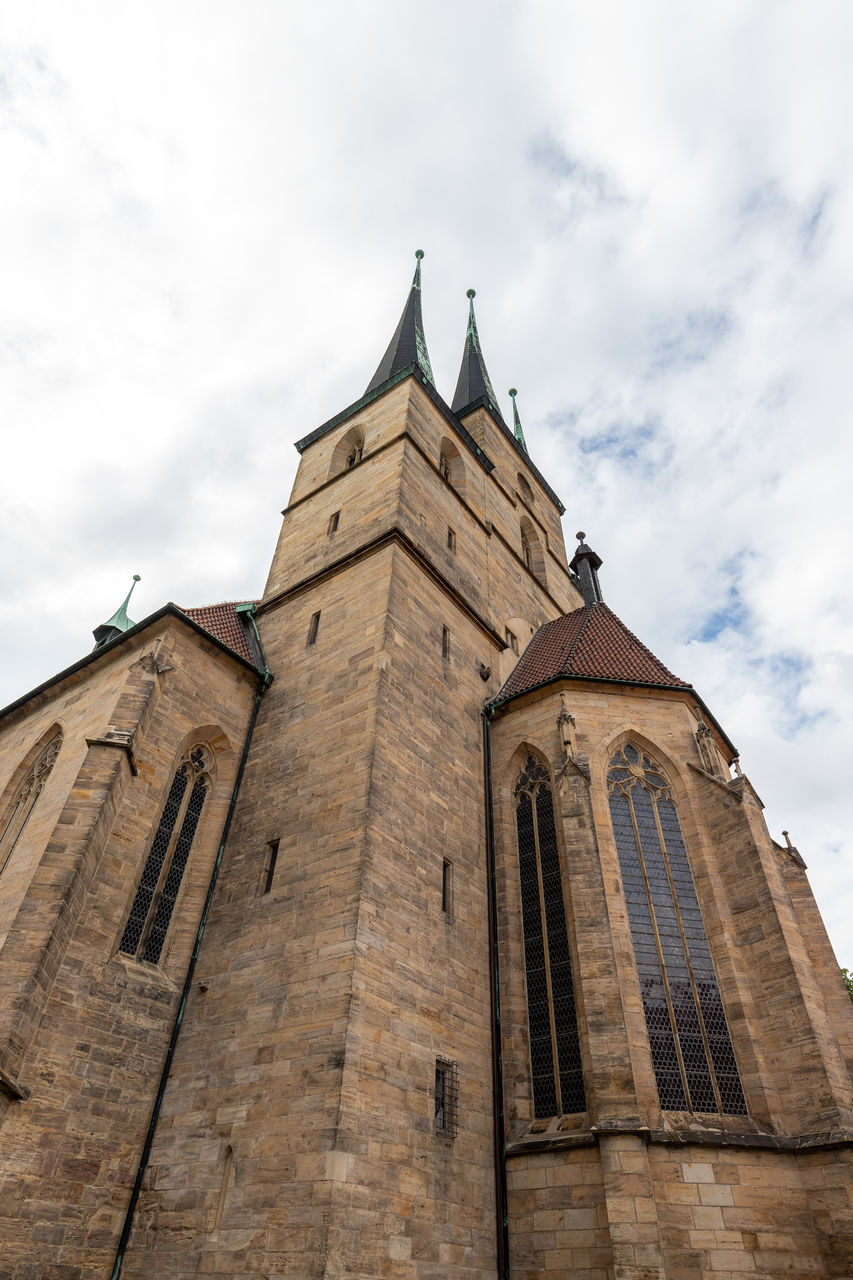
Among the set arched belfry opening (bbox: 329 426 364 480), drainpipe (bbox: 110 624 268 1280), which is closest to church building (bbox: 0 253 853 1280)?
drainpipe (bbox: 110 624 268 1280)

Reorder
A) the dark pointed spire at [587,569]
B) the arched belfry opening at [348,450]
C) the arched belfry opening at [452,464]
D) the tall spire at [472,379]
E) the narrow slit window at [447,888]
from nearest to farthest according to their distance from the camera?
the narrow slit window at [447,888] → the arched belfry opening at [348,450] → the arched belfry opening at [452,464] → the dark pointed spire at [587,569] → the tall spire at [472,379]

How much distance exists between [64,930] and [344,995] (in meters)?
3.41

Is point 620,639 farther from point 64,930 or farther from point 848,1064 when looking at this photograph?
point 64,930

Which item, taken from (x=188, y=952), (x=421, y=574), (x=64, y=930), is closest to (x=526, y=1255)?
(x=188, y=952)

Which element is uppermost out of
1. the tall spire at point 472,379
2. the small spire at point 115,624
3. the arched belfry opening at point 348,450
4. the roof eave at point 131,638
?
the tall spire at point 472,379

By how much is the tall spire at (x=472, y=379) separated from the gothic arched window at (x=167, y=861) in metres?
17.8

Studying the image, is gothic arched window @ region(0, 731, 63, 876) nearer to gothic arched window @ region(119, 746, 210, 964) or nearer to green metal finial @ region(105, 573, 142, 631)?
gothic arched window @ region(119, 746, 210, 964)

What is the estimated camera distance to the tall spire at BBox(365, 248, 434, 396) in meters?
22.1

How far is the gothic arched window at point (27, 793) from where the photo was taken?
1211 centimetres

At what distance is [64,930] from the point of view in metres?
8.84

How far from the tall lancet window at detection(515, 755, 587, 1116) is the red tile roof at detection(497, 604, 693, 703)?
1.95 metres

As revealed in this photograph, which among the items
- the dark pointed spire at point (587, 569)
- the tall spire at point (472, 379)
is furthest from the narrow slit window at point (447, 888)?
the tall spire at point (472, 379)

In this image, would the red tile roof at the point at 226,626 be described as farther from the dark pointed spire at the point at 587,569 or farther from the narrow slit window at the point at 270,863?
the dark pointed spire at the point at 587,569

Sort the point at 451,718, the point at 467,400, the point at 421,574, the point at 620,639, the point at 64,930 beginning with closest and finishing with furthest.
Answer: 1. the point at 64,930
2. the point at 451,718
3. the point at 421,574
4. the point at 620,639
5. the point at 467,400
